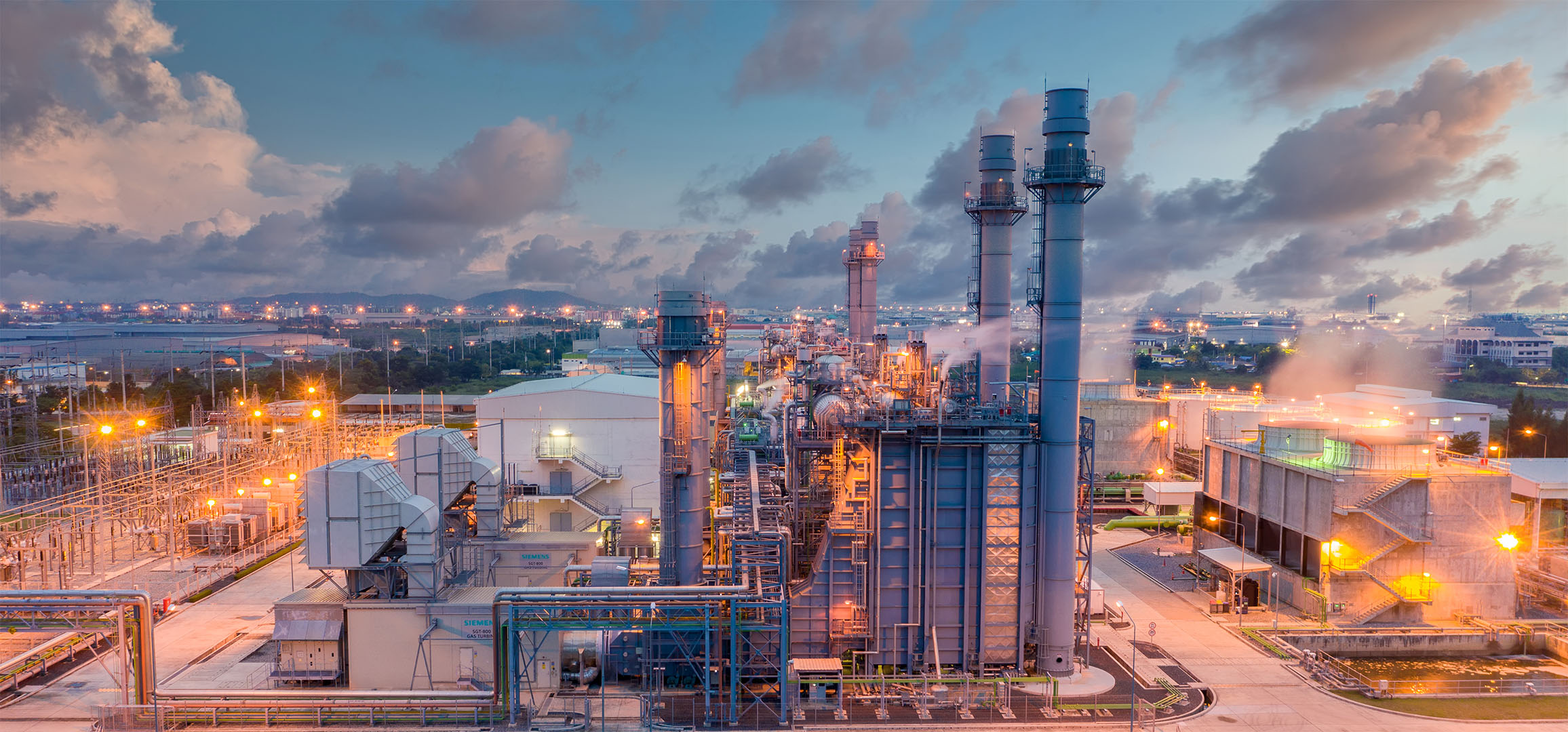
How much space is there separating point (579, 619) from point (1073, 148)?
Answer: 2122 cm

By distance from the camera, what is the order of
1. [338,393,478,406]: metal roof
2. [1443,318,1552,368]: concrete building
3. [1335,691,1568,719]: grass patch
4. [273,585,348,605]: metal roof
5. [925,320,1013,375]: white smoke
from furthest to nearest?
[1443,318,1552,368]: concrete building < [338,393,478,406]: metal roof < [925,320,1013,375]: white smoke < [273,585,348,605]: metal roof < [1335,691,1568,719]: grass patch

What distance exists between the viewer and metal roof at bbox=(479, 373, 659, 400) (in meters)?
50.5

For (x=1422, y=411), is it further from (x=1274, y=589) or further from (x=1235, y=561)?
(x=1235, y=561)

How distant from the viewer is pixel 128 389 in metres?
87.4

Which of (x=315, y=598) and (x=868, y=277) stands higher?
(x=868, y=277)

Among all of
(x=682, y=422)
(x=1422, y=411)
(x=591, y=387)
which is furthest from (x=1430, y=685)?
(x=1422, y=411)

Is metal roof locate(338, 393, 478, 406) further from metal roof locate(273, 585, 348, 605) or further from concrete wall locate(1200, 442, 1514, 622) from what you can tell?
concrete wall locate(1200, 442, 1514, 622)

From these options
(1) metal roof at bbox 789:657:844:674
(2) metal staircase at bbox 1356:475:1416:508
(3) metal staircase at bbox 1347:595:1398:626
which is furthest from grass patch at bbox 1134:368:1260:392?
(1) metal roof at bbox 789:657:844:674

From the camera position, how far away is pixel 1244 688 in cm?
2833

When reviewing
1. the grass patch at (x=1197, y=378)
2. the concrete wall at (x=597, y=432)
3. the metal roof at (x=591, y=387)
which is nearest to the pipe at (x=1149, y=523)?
the concrete wall at (x=597, y=432)

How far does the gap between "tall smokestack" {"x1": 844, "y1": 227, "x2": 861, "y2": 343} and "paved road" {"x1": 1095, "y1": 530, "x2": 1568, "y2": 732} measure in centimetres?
2770

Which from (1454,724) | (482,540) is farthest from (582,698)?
(1454,724)

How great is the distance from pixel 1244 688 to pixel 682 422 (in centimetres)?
2042

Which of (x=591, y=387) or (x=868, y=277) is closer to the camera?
(x=591, y=387)
